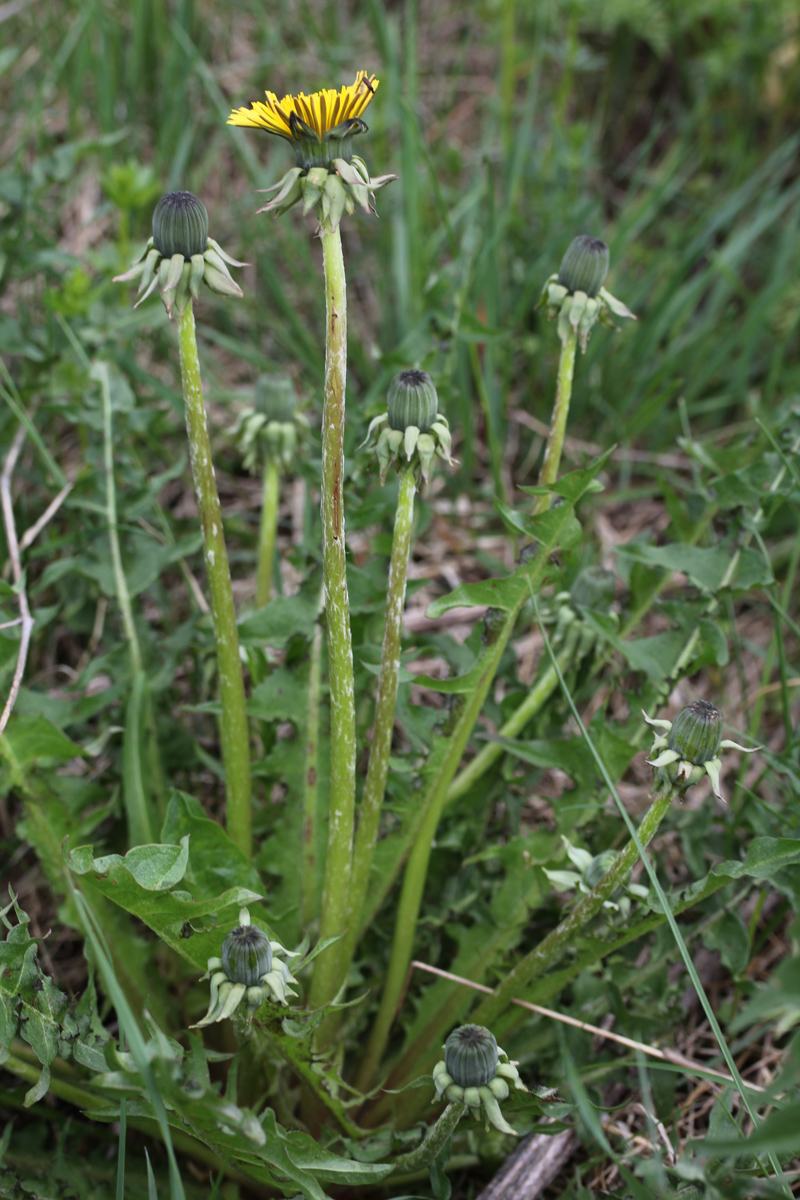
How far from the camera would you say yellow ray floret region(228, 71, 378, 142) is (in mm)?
1284

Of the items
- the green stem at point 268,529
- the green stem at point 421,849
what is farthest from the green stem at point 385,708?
the green stem at point 268,529

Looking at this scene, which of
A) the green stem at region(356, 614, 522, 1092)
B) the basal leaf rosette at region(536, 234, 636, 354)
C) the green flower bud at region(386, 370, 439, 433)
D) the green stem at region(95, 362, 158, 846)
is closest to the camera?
the green flower bud at region(386, 370, 439, 433)

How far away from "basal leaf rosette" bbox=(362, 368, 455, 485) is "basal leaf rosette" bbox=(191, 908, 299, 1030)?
71cm

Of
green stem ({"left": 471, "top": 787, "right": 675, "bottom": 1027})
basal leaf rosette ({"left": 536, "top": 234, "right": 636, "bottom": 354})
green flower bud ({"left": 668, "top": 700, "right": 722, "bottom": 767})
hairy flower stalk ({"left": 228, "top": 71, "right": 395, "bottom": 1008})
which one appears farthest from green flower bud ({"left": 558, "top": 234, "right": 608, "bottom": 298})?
green stem ({"left": 471, "top": 787, "right": 675, "bottom": 1027})

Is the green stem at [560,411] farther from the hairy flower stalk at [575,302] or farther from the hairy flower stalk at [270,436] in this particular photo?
the hairy flower stalk at [270,436]

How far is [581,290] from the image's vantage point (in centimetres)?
178

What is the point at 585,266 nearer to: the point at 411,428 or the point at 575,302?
the point at 575,302

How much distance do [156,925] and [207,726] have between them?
Answer: 3.45 feet

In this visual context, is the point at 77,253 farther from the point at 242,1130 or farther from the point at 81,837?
the point at 242,1130

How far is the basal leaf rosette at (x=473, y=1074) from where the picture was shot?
1401 mm

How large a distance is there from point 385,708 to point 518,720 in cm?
50

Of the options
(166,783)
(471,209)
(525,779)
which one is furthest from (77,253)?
(525,779)

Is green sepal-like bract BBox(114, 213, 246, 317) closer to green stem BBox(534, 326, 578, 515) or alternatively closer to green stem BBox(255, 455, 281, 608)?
green stem BBox(534, 326, 578, 515)

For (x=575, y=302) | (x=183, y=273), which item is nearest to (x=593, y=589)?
(x=575, y=302)
